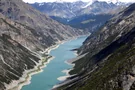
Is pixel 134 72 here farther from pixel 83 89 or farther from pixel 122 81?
pixel 83 89

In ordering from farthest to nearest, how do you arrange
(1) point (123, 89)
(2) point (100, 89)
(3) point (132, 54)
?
(3) point (132, 54)
(2) point (100, 89)
(1) point (123, 89)

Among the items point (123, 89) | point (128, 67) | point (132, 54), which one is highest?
point (132, 54)

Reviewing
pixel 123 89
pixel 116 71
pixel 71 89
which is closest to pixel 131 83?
pixel 123 89

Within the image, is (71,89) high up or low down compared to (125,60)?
up

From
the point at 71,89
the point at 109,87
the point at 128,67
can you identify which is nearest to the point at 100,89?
the point at 109,87

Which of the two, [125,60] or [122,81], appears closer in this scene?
[122,81]

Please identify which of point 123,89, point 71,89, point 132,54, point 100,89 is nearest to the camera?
point 123,89

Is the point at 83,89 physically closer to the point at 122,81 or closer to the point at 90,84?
the point at 90,84

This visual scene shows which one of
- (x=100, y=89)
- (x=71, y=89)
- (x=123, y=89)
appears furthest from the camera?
(x=71, y=89)

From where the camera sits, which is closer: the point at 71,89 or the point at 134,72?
the point at 134,72
